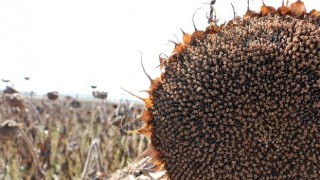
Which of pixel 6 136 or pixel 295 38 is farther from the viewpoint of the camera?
pixel 6 136

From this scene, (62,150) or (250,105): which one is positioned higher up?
A: (250,105)

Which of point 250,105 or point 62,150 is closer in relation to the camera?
point 250,105

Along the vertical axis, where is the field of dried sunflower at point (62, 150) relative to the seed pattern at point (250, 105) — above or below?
below

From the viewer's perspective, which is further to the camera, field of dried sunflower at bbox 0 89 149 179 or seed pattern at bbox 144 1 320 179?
field of dried sunflower at bbox 0 89 149 179

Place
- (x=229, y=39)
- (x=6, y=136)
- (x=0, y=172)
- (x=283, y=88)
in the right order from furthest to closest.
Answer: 1. (x=0, y=172)
2. (x=6, y=136)
3. (x=229, y=39)
4. (x=283, y=88)

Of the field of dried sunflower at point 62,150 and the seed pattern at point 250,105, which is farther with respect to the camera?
the field of dried sunflower at point 62,150

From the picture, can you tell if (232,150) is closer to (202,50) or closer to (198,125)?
(198,125)

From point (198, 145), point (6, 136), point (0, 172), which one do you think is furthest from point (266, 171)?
point (0, 172)

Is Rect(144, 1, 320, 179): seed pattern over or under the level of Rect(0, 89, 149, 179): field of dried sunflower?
over
